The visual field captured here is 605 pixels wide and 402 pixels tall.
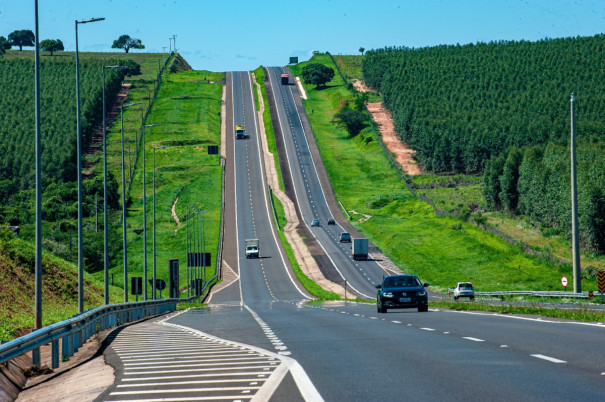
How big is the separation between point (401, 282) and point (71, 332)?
2063 centimetres

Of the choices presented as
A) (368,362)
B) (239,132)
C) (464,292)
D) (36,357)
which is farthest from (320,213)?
(368,362)

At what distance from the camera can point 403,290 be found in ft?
131

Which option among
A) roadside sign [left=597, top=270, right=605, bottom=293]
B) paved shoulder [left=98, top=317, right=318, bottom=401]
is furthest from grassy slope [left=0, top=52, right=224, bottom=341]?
roadside sign [left=597, top=270, right=605, bottom=293]

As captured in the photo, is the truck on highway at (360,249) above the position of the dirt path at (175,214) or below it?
below

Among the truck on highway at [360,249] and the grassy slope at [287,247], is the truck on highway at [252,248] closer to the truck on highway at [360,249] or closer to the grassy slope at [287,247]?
the grassy slope at [287,247]

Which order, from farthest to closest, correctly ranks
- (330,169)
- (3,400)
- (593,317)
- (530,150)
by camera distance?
(330,169), (530,150), (593,317), (3,400)

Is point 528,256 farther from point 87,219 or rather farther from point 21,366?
point 21,366

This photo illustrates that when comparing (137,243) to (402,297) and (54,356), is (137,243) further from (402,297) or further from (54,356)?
(54,356)

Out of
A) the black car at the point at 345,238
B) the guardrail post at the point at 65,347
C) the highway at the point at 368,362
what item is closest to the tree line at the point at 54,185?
the black car at the point at 345,238

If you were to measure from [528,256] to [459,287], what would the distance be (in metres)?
28.2

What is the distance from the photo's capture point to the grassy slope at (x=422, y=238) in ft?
306

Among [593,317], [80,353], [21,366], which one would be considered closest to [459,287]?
[593,317]

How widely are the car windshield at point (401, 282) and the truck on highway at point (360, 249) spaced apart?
236ft

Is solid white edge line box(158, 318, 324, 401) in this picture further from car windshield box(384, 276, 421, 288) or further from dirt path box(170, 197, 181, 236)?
dirt path box(170, 197, 181, 236)
